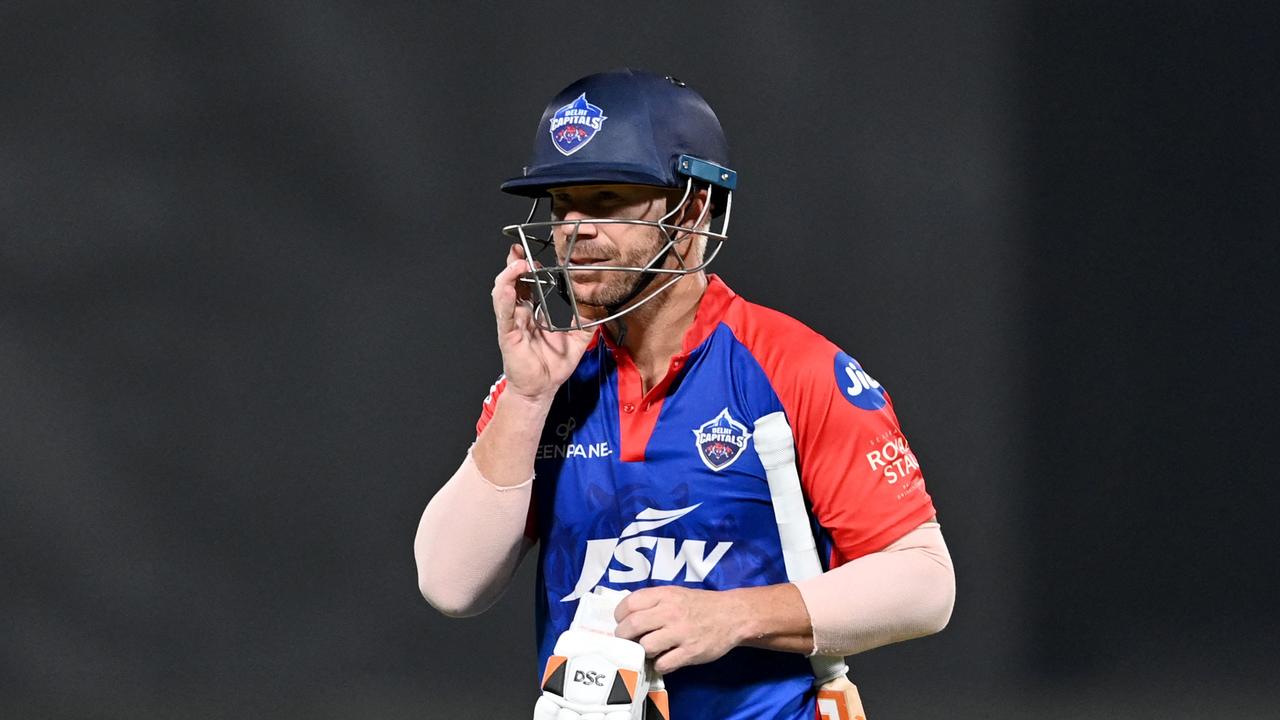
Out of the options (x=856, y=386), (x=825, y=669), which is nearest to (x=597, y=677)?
(x=825, y=669)

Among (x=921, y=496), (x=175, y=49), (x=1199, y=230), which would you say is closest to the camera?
(x=921, y=496)

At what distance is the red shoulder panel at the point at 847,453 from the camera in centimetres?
158

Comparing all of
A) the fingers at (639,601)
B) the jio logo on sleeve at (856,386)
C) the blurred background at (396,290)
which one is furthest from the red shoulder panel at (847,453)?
the blurred background at (396,290)

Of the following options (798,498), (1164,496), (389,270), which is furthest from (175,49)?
(1164,496)

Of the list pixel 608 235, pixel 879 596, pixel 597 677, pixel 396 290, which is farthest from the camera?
pixel 396 290

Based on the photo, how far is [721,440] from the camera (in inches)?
64.1

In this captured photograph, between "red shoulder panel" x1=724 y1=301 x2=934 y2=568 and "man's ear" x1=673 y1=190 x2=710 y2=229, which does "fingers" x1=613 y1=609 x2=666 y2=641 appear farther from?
"man's ear" x1=673 y1=190 x2=710 y2=229

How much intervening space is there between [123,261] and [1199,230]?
8.14ft

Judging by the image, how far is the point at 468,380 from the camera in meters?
3.37

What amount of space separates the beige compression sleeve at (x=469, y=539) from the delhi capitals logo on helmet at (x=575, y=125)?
1.22ft

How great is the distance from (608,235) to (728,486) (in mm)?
306

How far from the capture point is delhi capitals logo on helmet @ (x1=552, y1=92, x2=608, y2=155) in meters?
1.63

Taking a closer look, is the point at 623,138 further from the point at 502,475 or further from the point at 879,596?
the point at 879,596

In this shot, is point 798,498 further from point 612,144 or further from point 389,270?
point 389,270
